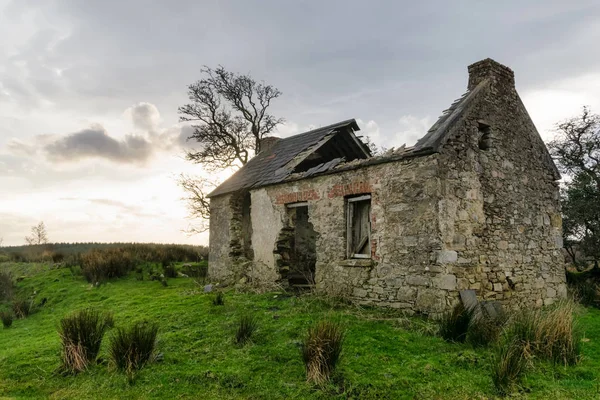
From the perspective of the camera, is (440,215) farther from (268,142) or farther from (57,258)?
(57,258)

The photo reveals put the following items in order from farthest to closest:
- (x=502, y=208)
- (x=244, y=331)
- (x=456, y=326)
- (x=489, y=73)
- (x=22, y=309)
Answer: (x=22, y=309), (x=489, y=73), (x=502, y=208), (x=244, y=331), (x=456, y=326)

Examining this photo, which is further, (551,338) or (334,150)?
(334,150)

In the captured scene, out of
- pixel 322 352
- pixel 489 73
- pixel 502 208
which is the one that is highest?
pixel 489 73

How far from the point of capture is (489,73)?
968cm

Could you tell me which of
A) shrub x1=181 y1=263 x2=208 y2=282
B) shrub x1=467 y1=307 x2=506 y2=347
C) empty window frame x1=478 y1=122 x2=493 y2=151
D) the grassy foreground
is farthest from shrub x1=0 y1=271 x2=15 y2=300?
empty window frame x1=478 y1=122 x2=493 y2=151

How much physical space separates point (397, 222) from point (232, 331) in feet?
12.7

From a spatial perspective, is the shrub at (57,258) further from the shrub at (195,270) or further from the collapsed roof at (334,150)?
the collapsed roof at (334,150)

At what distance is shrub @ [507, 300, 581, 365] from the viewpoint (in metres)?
6.00

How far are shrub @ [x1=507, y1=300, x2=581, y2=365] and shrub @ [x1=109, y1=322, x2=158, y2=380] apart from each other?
214 inches

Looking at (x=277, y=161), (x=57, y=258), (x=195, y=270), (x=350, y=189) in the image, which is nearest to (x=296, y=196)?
(x=350, y=189)

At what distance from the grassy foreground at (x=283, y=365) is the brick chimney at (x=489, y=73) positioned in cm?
576

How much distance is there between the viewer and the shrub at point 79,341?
634 cm

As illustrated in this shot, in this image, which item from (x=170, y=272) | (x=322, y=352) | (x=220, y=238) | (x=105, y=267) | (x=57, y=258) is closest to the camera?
(x=322, y=352)

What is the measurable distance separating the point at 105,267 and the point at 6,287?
3.62m
